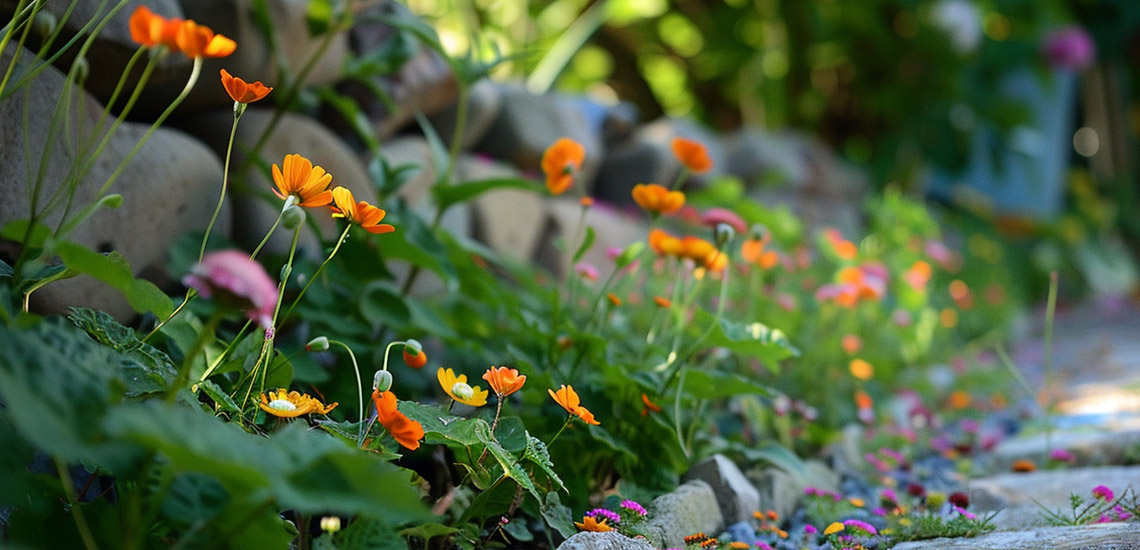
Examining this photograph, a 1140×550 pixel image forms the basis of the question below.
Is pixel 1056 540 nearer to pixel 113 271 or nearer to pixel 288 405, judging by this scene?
pixel 288 405

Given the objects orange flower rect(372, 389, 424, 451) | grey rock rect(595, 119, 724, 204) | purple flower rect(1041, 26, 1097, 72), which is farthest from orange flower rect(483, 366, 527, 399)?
purple flower rect(1041, 26, 1097, 72)

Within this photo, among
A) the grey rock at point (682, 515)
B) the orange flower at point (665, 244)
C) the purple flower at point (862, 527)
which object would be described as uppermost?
the orange flower at point (665, 244)

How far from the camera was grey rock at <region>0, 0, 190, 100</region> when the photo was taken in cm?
101

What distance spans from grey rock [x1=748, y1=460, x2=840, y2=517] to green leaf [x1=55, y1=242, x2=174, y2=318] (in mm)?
814

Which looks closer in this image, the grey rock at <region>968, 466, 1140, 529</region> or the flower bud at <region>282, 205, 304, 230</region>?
the flower bud at <region>282, 205, 304, 230</region>

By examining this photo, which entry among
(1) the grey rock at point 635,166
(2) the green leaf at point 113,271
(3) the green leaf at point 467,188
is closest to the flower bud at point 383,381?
(2) the green leaf at point 113,271

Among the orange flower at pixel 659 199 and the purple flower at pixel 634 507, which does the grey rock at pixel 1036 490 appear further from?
the orange flower at pixel 659 199

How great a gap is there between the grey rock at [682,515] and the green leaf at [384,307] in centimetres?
46

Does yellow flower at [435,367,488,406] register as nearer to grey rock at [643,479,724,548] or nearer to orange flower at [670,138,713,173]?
grey rock at [643,479,724,548]

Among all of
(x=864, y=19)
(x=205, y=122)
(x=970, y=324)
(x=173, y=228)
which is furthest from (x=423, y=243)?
(x=864, y=19)

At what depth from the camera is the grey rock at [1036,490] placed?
1.12 meters

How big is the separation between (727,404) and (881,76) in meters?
2.51

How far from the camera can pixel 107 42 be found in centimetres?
110

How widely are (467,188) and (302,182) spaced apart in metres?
0.55
